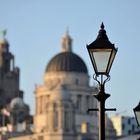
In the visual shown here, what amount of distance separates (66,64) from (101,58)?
538 ft

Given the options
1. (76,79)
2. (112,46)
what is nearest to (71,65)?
(76,79)

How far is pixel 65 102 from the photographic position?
171 meters

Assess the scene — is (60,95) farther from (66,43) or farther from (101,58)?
(101,58)

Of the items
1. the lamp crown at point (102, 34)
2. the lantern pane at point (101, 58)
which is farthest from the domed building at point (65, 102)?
the lantern pane at point (101, 58)

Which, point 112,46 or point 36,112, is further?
point 36,112

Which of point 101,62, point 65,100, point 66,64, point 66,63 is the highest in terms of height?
point 66,63

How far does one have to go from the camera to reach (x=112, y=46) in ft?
49.1

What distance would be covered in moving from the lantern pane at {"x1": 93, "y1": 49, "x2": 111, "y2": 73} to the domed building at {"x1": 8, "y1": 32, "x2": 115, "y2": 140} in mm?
153559

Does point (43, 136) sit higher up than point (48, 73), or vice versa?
point (48, 73)

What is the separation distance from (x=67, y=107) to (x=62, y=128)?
3.99 meters

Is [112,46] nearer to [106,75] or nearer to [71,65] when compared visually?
[106,75]

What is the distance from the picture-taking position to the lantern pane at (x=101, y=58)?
14805mm

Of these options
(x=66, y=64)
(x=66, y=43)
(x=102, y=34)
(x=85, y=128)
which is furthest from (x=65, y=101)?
(x=102, y=34)

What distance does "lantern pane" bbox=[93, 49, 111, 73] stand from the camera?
14805mm
